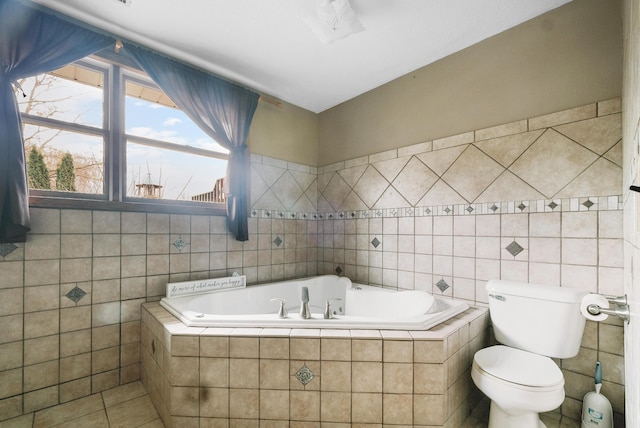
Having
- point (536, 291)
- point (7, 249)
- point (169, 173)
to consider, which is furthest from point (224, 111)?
point (536, 291)

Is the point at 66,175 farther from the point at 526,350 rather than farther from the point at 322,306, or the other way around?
the point at 526,350

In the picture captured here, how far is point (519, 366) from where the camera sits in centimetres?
153

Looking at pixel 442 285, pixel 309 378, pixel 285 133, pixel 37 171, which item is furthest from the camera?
pixel 285 133

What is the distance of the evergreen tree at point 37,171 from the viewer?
1.80m

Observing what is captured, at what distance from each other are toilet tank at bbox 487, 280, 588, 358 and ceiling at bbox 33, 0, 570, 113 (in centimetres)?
171

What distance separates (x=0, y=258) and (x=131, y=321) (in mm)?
821

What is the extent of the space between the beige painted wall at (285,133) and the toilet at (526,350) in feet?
7.07

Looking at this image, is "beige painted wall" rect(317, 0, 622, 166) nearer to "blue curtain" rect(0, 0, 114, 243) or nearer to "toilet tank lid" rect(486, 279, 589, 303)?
"toilet tank lid" rect(486, 279, 589, 303)

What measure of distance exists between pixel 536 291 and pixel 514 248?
1.14ft

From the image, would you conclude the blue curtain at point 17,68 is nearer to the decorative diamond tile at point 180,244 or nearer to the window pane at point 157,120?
the window pane at point 157,120

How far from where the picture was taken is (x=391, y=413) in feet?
4.82

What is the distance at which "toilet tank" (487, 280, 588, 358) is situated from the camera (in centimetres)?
157

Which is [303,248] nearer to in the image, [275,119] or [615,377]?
[275,119]

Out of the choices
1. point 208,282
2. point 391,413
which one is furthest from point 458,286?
point 208,282
